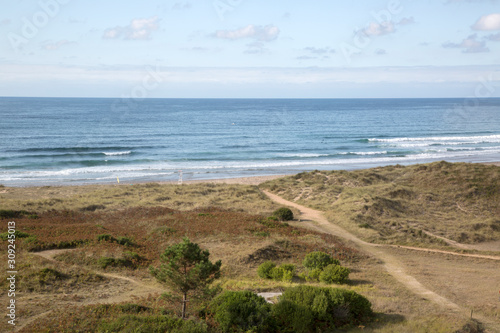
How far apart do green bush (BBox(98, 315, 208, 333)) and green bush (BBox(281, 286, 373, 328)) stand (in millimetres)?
2987

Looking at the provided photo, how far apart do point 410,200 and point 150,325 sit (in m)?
27.5

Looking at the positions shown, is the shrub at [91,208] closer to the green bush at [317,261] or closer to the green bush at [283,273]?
the green bush at [283,273]

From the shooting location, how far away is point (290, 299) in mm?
11938

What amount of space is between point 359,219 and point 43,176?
1483 inches

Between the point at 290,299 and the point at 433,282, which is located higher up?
the point at 290,299

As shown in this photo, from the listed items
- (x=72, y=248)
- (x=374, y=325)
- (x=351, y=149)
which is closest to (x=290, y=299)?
(x=374, y=325)

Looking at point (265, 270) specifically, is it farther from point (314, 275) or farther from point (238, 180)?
point (238, 180)

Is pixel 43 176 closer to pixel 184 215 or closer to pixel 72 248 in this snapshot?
pixel 184 215

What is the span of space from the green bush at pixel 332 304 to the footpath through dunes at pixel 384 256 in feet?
11.1

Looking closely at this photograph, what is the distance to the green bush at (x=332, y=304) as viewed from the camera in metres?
11.5

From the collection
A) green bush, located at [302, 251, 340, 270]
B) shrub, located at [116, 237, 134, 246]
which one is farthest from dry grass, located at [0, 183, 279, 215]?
green bush, located at [302, 251, 340, 270]

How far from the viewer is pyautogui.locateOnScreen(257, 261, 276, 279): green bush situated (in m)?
16.3

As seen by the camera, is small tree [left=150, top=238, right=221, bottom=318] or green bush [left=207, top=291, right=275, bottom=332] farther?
green bush [left=207, top=291, right=275, bottom=332]

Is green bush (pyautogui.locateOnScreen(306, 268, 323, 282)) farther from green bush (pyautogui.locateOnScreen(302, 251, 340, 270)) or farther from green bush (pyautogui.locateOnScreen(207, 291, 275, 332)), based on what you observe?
green bush (pyautogui.locateOnScreen(207, 291, 275, 332))
